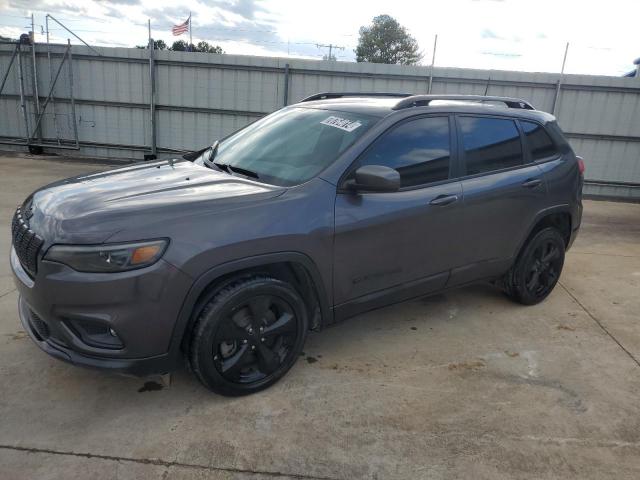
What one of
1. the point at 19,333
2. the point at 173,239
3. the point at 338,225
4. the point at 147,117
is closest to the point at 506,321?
the point at 338,225

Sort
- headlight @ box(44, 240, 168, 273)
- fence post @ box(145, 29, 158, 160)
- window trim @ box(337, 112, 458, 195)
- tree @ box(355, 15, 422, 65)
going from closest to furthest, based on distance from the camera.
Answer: headlight @ box(44, 240, 168, 273)
window trim @ box(337, 112, 458, 195)
fence post @ box(145, 29, 158, 160)
tree @ box(355, 15, 422, 65)

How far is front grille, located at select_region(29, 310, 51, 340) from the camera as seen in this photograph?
8.64 feet

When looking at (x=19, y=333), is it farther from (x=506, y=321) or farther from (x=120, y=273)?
(x=506, y=321)

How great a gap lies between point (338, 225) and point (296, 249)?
0.32 meters

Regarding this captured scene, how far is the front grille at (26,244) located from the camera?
250 centimetres

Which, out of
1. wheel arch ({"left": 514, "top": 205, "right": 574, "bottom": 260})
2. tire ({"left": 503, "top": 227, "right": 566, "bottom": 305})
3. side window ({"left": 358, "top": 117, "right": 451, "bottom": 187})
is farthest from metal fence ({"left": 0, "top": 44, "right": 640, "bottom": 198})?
side window ({"left": 358, "top": 117, "right": 451, "bottom": 187})

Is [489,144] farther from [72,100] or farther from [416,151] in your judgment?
[72,100]

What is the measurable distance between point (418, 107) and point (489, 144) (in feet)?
2.45

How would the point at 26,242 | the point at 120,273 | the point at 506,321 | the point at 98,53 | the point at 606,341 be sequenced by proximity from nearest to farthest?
the point at 120,273
the point at 26,242
the point at 606,341
the point at 506,321
the point at 98,53

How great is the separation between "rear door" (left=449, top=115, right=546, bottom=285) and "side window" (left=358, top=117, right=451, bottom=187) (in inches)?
7.1

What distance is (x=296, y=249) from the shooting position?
2.79m

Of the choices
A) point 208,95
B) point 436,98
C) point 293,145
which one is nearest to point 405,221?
point 293,145

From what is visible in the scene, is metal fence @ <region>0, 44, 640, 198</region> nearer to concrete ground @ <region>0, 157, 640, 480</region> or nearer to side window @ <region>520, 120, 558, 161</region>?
side window @ <region>520, 120, 558, 161</region>

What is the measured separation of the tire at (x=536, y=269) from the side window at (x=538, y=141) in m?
0.65
